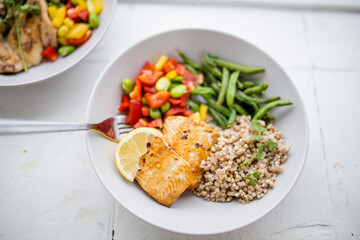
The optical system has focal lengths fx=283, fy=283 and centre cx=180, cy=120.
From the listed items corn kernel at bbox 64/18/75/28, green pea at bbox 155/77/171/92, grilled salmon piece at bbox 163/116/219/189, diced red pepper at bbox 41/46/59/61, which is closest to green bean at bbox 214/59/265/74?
green pea at bbox 155/77/171/92

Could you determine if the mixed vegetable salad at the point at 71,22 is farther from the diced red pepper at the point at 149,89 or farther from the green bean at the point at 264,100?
the green bean at the point at 264,100

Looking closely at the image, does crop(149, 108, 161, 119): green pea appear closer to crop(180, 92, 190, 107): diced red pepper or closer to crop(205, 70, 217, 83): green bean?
crop(180, 92, 190, 107): diced red pepper

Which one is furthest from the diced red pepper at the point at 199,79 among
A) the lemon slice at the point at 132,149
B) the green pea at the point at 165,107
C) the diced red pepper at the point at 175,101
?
the lemon slice at the point at 132,149

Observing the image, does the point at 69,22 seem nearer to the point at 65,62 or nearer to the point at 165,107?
the point at 65,62

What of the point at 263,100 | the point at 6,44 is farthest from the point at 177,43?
the point at 6,44

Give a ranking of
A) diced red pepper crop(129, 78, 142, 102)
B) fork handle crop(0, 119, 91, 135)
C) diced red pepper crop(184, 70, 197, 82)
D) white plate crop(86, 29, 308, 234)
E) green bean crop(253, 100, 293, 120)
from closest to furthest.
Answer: fork handle crop(0, 119, 91, 135)
white plate crop(86, 29, 308, 234)
green bean crop(253, 100, 293, 120)
diced red pepper crop(129, 78, 142, 102)
diced red pepper crop(184, 70, 197, 82)

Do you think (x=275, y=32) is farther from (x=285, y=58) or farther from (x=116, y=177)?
(x=116, y=177)
